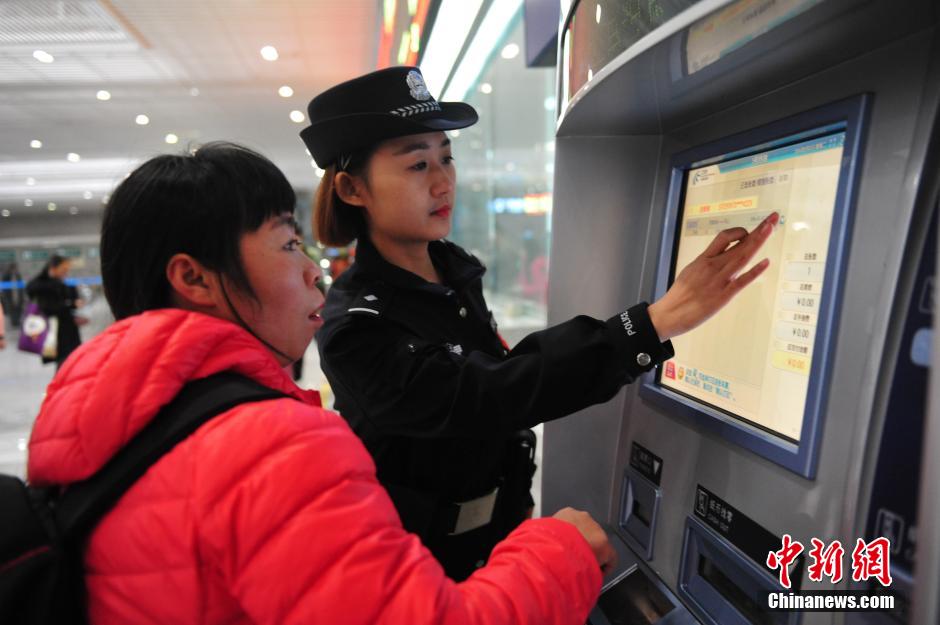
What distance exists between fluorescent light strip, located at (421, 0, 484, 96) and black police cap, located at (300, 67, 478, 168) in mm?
813

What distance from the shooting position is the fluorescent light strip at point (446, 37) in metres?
2.30

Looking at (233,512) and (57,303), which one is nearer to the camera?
(233,512)

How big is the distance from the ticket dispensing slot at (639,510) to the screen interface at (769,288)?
0.19m

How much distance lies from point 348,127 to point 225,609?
82 cm

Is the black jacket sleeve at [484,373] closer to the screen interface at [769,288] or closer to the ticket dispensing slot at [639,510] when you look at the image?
the screen interface at [769,288]

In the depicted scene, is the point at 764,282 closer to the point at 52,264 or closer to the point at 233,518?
the point at 233,518

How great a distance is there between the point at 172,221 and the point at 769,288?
2.71ft

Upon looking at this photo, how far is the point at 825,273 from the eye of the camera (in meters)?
0.72

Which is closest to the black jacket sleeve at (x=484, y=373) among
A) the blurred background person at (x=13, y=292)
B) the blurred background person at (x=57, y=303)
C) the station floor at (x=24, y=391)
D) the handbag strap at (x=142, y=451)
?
the handbag strap at (x=142, y=451)

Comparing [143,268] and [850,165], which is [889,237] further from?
[143,268]

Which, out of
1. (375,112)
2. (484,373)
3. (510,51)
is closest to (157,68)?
(510,51)

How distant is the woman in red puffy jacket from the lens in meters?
0.55

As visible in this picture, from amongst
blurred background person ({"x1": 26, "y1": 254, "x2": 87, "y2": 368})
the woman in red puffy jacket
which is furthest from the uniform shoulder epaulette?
blurred background person ({"x1": 26, "y1": 254, "x2": 87, "y2": 368})

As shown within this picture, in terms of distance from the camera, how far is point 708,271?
818mm
